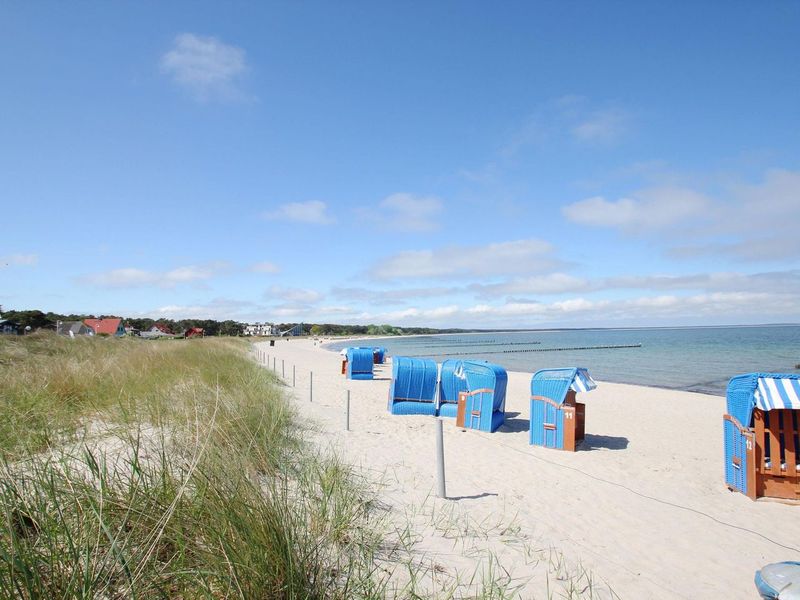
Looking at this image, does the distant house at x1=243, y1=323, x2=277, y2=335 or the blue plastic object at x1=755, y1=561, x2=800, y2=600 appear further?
the distant house at x1=243, y1=323, x2=277, y2=335

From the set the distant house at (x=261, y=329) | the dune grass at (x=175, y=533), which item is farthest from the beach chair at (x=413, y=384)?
the distant house at (x=261, y=329)

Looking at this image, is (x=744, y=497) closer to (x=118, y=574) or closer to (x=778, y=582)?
(x=778, y=582)

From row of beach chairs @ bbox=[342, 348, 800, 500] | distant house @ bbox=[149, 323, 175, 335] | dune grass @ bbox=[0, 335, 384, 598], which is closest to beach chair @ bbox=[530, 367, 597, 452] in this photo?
row of beach chairs @ bbox=[342, 348, 800, 500]

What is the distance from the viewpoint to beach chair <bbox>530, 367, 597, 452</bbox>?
9.83 metres

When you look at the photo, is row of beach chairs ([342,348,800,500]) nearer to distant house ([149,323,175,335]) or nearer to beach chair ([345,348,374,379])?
beach chair ([345,348,374,379])

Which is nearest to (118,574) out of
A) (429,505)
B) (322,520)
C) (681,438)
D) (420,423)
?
(322,520)

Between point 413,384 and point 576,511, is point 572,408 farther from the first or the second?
point 413,384

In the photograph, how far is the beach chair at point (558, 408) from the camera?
983 cm

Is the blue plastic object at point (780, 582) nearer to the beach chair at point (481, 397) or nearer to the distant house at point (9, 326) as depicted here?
the beach chair at point (481, 397)

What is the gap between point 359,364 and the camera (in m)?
24.7

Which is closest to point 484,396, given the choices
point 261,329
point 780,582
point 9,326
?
point 780,582

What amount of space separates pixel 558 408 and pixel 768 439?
3714 millimetres

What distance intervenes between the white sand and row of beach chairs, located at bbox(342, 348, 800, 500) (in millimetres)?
368

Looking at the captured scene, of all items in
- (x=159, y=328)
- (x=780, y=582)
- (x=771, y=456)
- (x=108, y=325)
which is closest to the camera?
(x=780, y=582)
